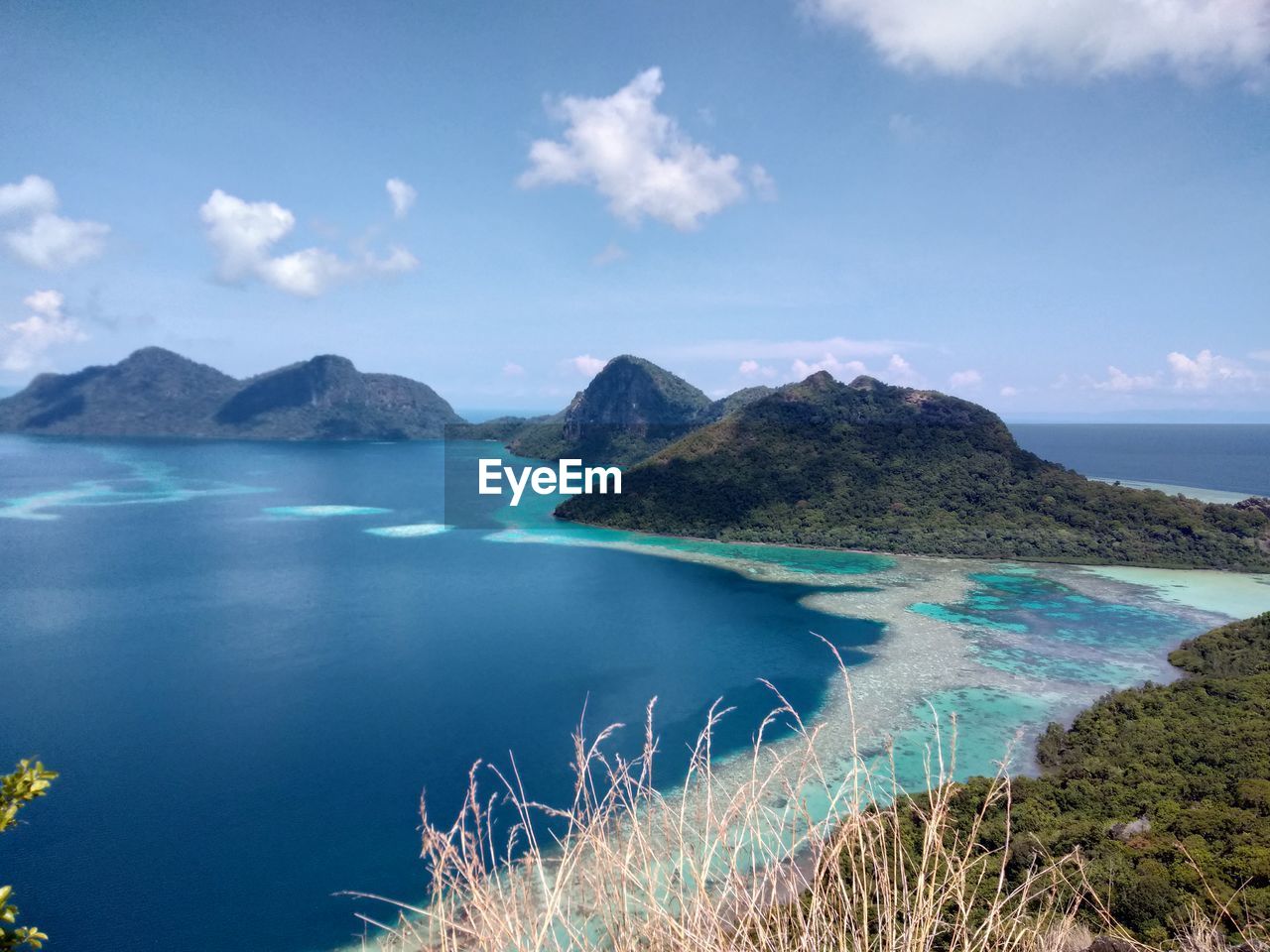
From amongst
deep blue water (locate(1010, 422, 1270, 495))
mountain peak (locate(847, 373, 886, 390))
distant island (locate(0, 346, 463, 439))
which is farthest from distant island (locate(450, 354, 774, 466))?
distant island (locate(0, 346, 463, 439))

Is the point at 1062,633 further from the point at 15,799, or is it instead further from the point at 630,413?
the point at 630,413

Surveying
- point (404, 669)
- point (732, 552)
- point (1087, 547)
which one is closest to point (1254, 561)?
point (1087, 547)

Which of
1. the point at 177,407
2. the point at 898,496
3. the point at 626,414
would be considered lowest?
the point at 898,496

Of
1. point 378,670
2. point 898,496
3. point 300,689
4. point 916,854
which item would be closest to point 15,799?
point 916,854

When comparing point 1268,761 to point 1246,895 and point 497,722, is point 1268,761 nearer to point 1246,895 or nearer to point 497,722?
point 1246,895

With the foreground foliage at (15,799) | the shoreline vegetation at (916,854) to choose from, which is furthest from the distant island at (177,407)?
the foreground foliage at (15,799)

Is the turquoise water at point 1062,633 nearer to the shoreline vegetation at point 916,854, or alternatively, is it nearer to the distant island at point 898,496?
the shoreline vegetation at point 916,854
